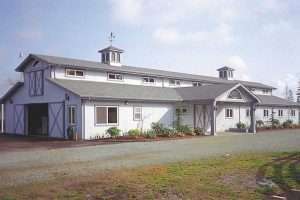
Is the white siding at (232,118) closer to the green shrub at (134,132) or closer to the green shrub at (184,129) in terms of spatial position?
the green shrub at (184,129)

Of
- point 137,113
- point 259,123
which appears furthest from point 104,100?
point 259,123

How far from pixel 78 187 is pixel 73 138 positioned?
1602cm

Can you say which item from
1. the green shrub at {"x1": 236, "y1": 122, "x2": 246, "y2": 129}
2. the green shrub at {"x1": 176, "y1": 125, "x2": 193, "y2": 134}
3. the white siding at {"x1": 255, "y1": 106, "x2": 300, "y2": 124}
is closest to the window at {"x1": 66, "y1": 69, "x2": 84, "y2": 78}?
the green shrub at {"x1": 176, "y1": 125, "x2": 193, "y2": 134}

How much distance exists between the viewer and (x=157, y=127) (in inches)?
1113

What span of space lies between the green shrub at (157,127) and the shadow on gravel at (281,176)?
15.3 meters

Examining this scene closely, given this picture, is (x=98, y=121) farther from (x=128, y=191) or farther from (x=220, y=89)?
(x=128, y=191)

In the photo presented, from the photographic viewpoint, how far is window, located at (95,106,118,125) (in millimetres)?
25266

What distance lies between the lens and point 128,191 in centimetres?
820

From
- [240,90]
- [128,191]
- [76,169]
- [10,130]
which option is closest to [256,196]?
[128,191]

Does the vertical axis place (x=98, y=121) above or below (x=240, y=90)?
below

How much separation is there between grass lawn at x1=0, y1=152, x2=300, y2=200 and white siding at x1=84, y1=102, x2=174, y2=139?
44.2ft

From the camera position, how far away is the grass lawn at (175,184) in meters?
7.81

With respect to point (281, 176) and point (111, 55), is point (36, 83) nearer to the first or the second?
point (111, 55)

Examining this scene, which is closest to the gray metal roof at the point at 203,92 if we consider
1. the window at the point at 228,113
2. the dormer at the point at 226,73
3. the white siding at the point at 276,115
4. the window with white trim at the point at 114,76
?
the window at the point at 228,113
